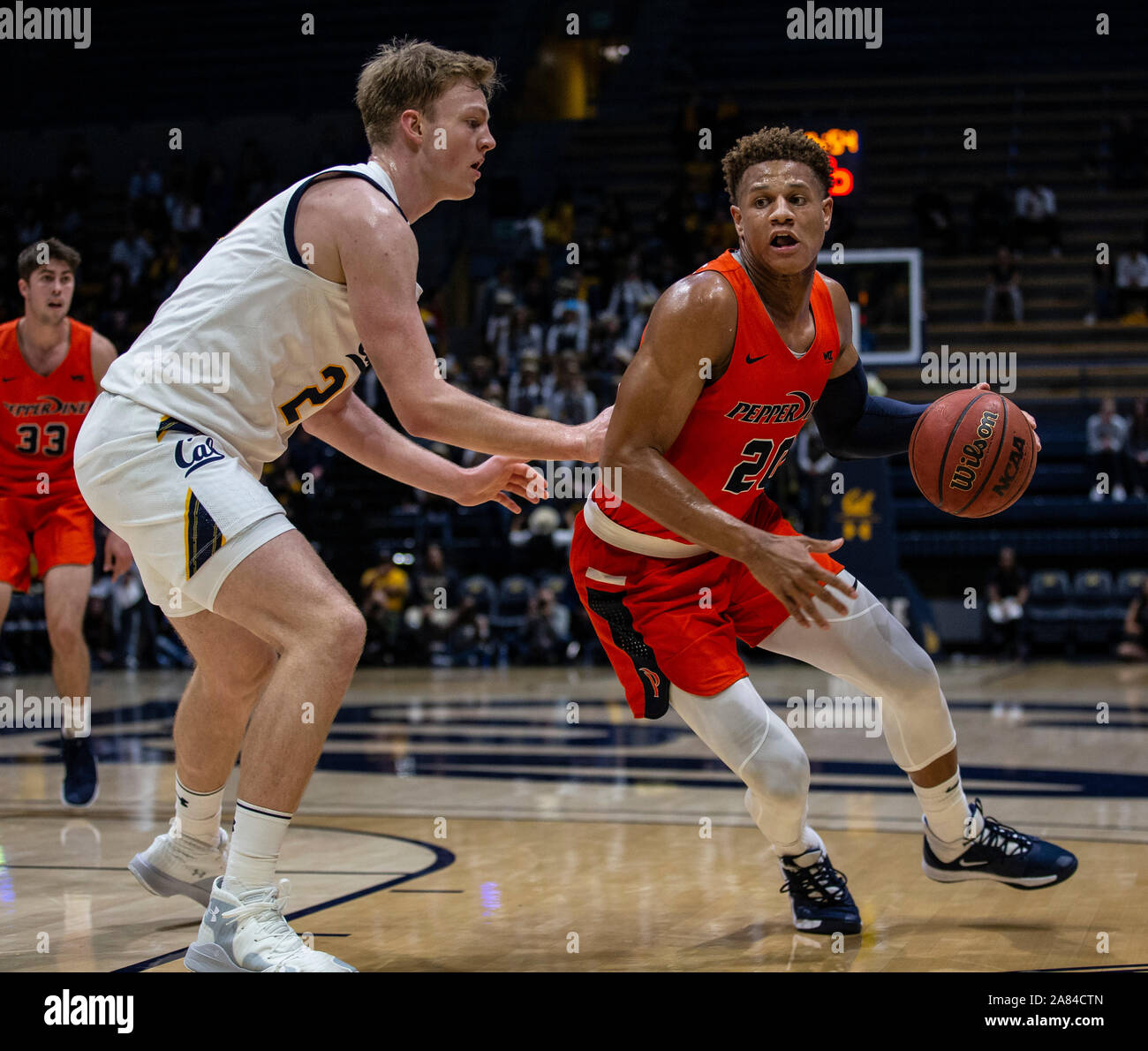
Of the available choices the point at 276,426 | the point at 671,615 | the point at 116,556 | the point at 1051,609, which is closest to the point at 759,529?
the point at 671,615

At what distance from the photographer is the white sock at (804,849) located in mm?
3646

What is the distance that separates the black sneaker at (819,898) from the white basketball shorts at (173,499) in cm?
165

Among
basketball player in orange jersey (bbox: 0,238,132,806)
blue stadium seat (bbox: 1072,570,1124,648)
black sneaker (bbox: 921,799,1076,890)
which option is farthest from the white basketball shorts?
blue stadium seat (bbox: 1072,570,1124,648)

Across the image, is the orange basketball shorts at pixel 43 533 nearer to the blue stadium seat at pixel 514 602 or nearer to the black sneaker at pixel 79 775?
the black sneaker at pixel 79 775

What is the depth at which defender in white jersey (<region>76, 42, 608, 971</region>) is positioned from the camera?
2941 mm

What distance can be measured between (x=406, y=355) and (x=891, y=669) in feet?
5.00

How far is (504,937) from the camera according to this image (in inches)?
140

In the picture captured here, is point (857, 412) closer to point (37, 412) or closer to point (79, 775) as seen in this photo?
point (79, 775)

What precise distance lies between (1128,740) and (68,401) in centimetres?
545

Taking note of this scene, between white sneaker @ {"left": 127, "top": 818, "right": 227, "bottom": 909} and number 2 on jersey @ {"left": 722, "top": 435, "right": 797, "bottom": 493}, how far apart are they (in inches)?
67.8

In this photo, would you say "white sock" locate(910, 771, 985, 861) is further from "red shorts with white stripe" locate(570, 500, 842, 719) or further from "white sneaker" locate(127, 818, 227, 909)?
"white sneaker" locate(127, 818, 227, 909)

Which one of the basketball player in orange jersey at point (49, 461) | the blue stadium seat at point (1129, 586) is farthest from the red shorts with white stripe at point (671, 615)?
the blue stadium seat at point (1129, 586)

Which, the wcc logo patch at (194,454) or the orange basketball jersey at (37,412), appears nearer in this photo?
the wcc logo patch at (194,454)

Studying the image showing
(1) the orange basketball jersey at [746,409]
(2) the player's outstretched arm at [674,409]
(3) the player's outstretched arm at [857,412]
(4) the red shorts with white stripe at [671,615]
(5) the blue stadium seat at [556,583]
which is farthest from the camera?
(5) the blue stadium seat at [556,583]
